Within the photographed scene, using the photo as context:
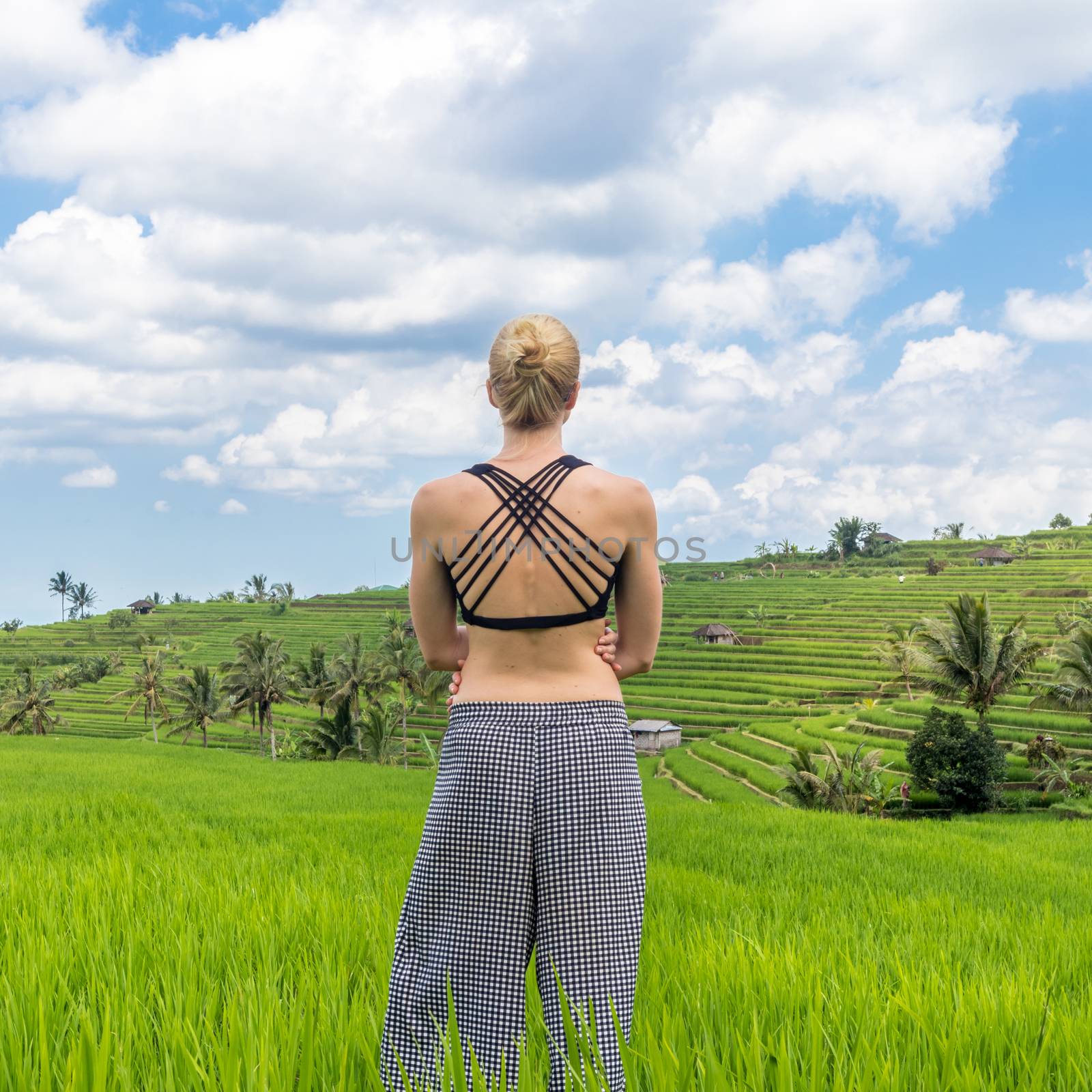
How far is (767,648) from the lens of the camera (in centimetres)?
6353

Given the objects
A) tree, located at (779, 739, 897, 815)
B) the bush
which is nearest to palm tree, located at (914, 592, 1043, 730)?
the bush

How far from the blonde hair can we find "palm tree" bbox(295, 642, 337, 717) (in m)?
51.9

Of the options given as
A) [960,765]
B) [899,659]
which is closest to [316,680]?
[899,659]

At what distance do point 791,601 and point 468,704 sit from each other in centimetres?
8368

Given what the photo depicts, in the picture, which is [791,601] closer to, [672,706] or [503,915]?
[672,706]

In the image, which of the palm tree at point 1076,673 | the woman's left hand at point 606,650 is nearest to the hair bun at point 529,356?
the woman's left hand at point 606,650

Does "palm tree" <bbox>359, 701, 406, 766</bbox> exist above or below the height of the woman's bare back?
below

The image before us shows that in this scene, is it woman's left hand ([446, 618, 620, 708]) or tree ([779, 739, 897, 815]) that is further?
tree ([779, 739, 897, 815])

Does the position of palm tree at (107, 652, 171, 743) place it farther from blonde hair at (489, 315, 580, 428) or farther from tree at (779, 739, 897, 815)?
blonde hair at (489, 315, 580, 428)

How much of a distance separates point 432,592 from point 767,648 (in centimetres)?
6407

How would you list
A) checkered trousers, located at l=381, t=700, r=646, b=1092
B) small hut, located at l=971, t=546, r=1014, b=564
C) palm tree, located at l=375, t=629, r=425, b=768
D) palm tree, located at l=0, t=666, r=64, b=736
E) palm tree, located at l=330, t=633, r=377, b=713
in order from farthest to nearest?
small hut, located at l=971, t=546, r=1014, b=564
palm tree, located at l=0, t=666, r=64, b=736
palm tree, located at l=330, t=633, r=377, b=713
palm tree, located at l=375, t=629, r=425, b=768
checkered trousers, located at l=381, t=700, r=646, b=1092

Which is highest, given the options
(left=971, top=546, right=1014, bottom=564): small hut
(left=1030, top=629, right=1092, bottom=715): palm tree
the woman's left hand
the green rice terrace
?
(left=971, top=546, right=1014, bottom=564): small hut

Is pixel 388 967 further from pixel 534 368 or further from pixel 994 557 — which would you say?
pixel 994 557

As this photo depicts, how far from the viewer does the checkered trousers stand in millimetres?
1939
